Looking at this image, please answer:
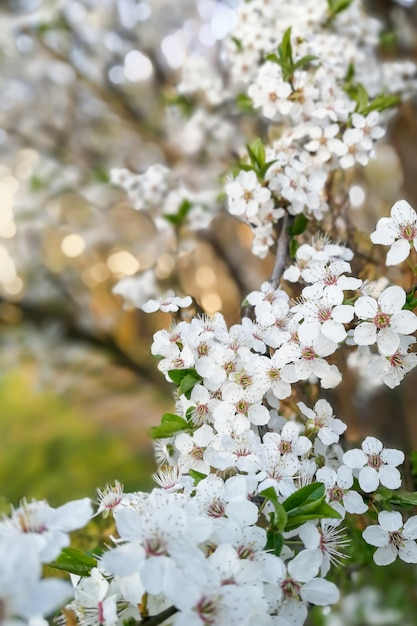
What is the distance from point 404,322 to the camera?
70cm

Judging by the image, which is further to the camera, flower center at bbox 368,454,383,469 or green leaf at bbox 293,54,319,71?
green leaf at bbox 293,54,319,71

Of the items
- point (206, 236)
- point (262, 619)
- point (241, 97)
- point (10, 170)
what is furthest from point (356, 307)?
point (10, 170)

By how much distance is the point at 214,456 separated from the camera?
27.2 inches

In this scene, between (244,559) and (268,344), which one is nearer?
(244,559)

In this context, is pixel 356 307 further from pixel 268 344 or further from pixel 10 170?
pixel 10 170

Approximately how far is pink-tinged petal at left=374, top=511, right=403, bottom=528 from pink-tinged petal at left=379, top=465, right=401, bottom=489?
0.03m

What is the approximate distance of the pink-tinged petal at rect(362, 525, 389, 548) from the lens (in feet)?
2.26

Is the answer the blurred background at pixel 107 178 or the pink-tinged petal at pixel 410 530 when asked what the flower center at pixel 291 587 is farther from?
the blurred background at pixel 107 178

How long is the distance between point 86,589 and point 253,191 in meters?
0.61

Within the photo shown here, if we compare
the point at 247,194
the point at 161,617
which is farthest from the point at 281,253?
the point at 161,617

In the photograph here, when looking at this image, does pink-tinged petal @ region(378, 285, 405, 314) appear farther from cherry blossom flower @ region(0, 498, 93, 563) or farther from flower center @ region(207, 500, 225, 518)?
cherry blossom flower @ region(0, 498, 93, 563)

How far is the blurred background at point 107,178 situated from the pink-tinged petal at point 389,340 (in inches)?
27.1

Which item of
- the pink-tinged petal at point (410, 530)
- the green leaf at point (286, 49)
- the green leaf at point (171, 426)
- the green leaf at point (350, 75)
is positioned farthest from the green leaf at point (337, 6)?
the pink-tinged petal at point (410, 530)

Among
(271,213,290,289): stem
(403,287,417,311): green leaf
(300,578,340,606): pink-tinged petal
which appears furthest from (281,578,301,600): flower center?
(271,213,290,289): stem
